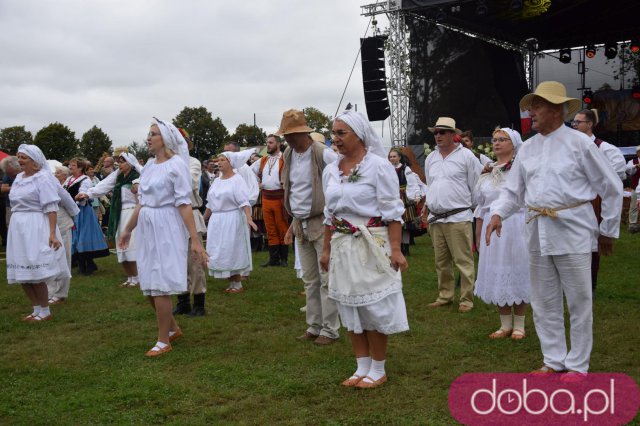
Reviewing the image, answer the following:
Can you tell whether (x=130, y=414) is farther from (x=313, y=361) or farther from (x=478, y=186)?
(x=478, y=186)

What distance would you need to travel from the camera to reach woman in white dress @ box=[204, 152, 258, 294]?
913 centimetres

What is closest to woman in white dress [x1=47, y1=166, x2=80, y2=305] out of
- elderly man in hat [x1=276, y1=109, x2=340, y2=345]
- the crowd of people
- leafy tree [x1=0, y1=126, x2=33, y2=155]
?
the crowd of people

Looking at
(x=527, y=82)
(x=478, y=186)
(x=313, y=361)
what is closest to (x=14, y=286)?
(x=313, y=361)

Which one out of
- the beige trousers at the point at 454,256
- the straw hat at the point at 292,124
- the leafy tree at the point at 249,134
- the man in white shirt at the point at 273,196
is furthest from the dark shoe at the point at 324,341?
the leafy tree at the point at 249,134

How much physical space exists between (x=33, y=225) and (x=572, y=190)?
572 cm

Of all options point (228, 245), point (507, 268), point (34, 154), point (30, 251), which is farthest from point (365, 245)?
point (228, 245)

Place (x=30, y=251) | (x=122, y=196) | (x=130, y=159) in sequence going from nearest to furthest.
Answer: (x=30, y=251) < (x=130, y=159) < (x=122, y=196)

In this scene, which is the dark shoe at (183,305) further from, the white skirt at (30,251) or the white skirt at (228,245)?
the white skirt at (228,245)

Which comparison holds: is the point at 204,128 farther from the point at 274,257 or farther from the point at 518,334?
the point at 518,334

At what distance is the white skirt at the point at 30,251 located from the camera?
7.30 meters

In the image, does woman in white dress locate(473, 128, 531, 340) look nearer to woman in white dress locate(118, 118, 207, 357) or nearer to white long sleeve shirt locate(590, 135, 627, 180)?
white long sleeve shirt locate(590, 135, 627, 180)

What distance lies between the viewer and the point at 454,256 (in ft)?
25.1

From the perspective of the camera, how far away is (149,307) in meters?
8.12

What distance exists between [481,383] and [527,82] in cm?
2163
